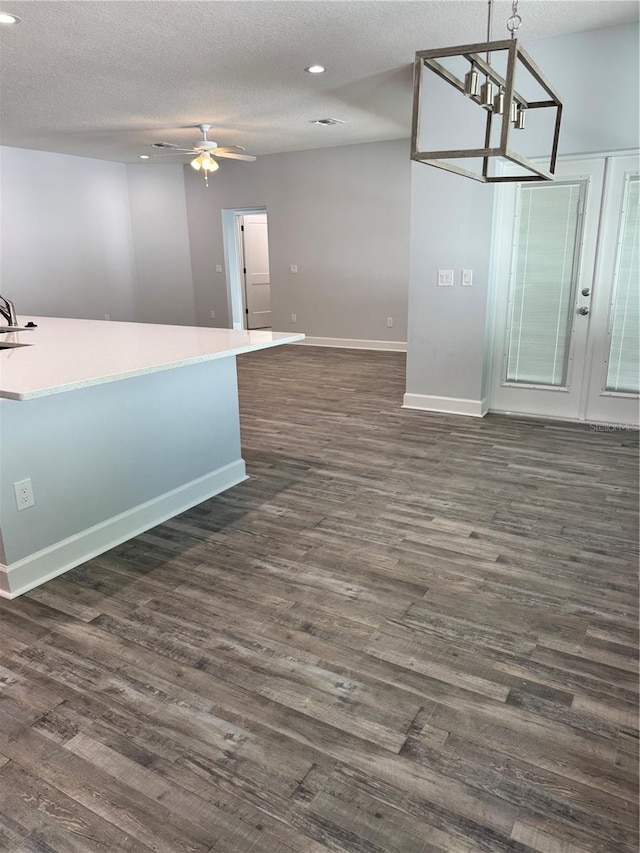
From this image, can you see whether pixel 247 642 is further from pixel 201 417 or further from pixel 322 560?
pixel 201 417

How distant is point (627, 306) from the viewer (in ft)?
14.0

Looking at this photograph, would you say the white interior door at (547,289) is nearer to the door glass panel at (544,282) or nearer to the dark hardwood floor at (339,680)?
the door glass panel at (544,282)

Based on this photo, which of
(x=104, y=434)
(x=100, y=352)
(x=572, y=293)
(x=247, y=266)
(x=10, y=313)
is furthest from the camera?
(x=247, y=266)

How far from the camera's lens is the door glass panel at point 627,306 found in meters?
4.10

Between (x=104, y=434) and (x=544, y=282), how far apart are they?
3506 mm

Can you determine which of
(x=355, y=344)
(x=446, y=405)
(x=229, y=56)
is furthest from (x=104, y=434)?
(x=355, y=344)

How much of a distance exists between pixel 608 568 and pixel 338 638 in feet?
4.25

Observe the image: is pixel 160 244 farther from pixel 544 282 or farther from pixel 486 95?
pixel 486 95

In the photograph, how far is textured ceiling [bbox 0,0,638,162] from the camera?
3332 mm

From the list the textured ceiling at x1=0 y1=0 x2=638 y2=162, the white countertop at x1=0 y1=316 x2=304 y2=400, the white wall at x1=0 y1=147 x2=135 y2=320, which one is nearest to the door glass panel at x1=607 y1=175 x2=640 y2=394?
the textured ceiling at x1=0 y1=0 x2=638 y2=162

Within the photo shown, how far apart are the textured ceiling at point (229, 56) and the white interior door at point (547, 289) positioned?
3.36ft

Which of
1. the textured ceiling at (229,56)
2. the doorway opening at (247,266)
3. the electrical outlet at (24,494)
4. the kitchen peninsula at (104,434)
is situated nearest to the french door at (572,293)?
the textured ceiling at (229,56)

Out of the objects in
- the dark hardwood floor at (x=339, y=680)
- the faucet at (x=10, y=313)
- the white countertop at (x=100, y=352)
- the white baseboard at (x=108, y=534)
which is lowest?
the dark hardwood floor at (x=339, y=680)

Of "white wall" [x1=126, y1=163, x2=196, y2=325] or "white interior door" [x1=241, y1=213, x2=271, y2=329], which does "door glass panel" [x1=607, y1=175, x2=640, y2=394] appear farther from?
"white wall" [x1=126, y1=163, x2=196, y2=325]
